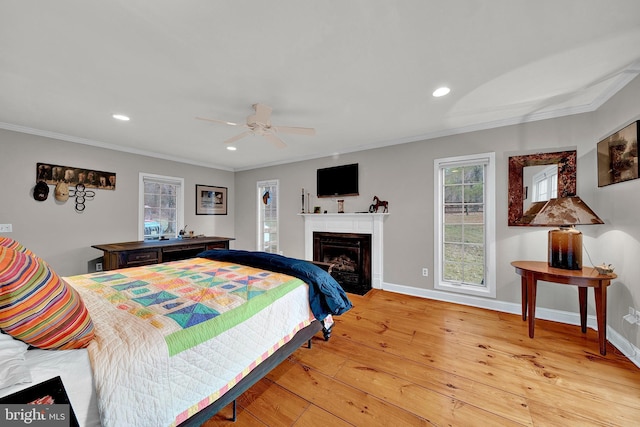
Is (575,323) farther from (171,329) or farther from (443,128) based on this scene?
(171,329)

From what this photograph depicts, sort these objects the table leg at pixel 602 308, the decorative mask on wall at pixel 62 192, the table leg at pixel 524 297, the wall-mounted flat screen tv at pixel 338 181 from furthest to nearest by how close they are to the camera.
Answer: the wall-mounted flat screen tv at pixel 338 181, the decorative mask on wall at pixel 62 192, the table leg at pixel 524 297, the table leg at pixel 602 308

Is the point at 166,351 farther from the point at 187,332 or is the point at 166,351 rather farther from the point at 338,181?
the point at 338,181

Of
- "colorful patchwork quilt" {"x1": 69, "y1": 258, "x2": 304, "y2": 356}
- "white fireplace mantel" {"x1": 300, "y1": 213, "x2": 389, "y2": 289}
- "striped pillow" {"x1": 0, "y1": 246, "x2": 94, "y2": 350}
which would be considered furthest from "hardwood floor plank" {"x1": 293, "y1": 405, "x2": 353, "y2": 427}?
"white fireplace mantel" {"x1": 300, "y1": 213, "x2": 389, "y2": 289}

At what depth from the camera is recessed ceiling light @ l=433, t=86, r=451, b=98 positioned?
2316mm

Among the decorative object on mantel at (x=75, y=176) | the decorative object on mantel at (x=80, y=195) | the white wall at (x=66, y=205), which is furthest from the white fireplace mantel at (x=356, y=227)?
the decorative object on mantel at (x=80, y=195)

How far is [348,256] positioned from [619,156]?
11.0 feet

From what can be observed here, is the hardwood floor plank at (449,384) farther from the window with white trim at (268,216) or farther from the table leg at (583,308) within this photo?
the window with white trim at (268,216)

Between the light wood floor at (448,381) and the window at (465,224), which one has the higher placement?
the window at (465,224)

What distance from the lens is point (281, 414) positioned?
5.13 ft

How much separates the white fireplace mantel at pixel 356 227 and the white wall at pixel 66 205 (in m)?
3.05

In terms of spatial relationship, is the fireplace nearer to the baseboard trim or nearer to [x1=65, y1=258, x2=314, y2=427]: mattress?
the baseboard trim

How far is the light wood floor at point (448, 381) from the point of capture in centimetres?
154

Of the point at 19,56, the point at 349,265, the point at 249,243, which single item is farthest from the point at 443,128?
the point at 249,243

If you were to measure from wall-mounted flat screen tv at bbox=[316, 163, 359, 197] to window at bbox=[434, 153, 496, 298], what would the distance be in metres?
1.34
